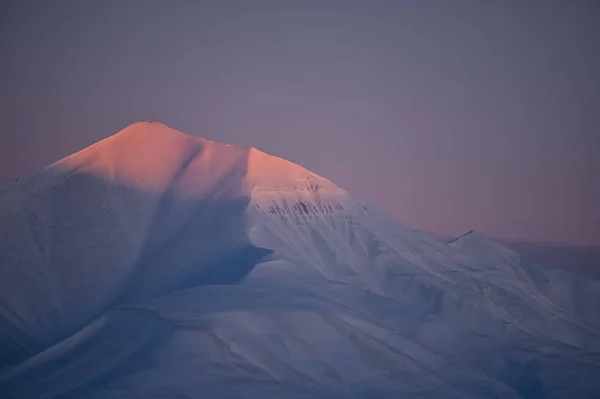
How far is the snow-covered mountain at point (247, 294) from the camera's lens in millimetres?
71875

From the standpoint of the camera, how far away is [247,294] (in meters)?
81.2

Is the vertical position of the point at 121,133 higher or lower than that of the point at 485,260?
higher

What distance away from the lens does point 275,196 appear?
317ft

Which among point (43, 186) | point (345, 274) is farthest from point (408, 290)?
point (43, 186)

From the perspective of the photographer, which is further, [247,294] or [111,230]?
[111,230]

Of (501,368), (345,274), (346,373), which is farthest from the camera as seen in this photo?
(345,274)

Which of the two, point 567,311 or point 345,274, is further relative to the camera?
point 567,311

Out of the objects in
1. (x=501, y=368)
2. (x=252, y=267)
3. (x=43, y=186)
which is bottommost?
(x=501, y=368)

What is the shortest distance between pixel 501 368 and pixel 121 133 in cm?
4907

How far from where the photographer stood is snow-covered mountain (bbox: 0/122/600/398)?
71.9 meters

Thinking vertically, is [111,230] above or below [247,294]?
above

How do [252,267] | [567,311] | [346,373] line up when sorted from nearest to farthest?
1. [346,373]
2. [252,267]
3. [567,311]

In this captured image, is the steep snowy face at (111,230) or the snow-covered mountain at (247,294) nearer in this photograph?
the snow-covered mountain at (247,294)

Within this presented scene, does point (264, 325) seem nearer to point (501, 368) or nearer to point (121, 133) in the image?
point (501, 368)
